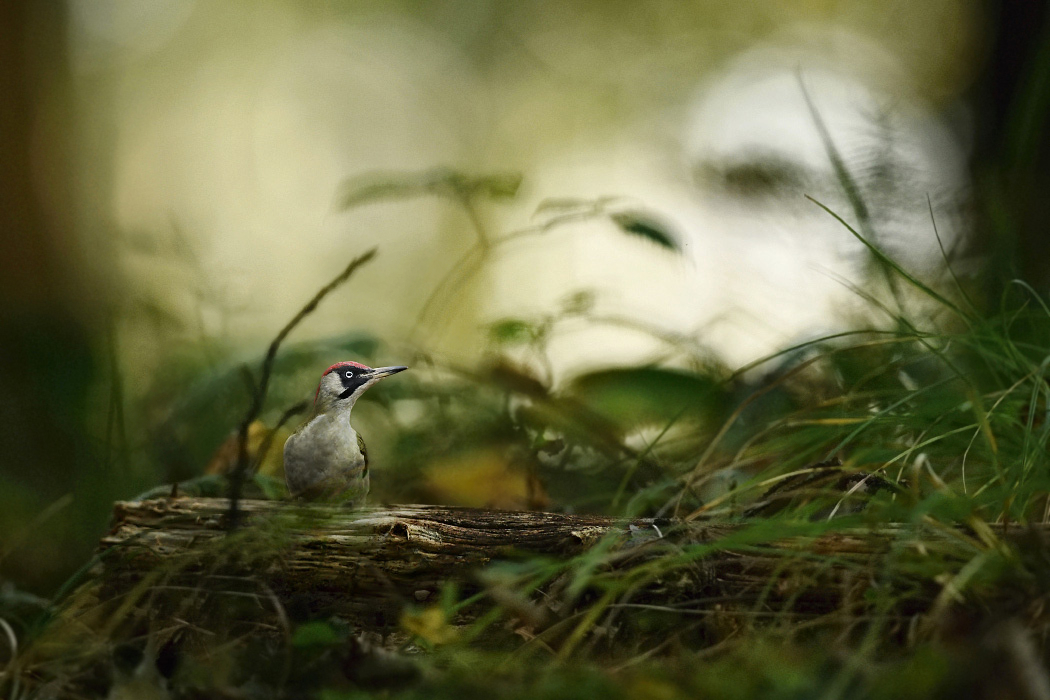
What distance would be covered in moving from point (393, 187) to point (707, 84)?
687 centimetres

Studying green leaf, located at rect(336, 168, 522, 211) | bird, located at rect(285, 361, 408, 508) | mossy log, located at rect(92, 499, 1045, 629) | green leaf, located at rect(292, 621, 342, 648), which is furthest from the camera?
green leaf, located at rect(336, 168, 522, 211)

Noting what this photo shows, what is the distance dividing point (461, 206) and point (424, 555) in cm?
221

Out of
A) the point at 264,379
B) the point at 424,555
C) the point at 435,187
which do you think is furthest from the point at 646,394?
the point at 264,379

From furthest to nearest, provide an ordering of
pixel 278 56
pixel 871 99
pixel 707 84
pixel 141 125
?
1. pixel 278 56
2. pixel 141 125
3. pixel 707 84
4. pixel 871 99

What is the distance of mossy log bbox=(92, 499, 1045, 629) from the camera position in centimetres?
143

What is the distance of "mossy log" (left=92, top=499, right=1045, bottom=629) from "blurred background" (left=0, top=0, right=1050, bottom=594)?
569mm

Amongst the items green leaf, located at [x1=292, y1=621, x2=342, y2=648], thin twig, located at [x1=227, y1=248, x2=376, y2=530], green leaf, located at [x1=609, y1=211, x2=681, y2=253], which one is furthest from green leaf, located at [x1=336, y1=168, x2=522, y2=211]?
green leaf, located at [x1=292, y1=621, x2=342, y2=648]

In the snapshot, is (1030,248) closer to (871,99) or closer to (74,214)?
(871,99)

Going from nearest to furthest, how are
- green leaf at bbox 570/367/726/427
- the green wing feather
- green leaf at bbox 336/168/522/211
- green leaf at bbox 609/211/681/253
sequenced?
1. the green wing feather
2. green leaf at bbox 609/211/681/253
3. green leaf at bbox 336/168/522/211
4. green leaf at bbox 570/367/726/427

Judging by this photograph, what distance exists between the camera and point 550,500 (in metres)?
2.79

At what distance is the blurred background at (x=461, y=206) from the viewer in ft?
10.0

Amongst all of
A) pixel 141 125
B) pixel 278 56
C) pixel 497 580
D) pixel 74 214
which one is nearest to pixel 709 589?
pixel 497 580

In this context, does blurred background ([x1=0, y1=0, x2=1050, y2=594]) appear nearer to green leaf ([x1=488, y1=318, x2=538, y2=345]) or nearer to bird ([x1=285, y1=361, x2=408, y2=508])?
green leaf ([x1=488, y1=318, x2=538, y2=345])

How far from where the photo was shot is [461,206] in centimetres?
353
